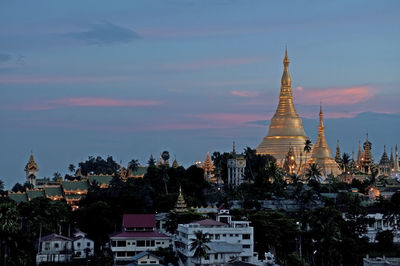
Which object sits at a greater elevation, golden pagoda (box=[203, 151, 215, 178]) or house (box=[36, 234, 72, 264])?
golden pagoda (box=[203, 151, 215, 178])

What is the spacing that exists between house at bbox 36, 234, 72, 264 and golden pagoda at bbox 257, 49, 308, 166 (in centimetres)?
6984

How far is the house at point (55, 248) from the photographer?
86.1 meters

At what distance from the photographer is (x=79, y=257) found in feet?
288

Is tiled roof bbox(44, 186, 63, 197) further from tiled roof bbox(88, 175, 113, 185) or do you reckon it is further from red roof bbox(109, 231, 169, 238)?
red roof bbox(109, 231, 169, 238)

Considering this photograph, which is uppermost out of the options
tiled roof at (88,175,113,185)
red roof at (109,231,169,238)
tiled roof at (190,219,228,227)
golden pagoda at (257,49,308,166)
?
golden pagoda at (257,49,308,166)

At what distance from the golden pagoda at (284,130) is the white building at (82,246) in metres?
66.7

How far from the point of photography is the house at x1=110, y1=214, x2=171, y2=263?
8438 centimetres

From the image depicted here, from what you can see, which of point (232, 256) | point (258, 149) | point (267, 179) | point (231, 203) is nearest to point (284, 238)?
point (232, 256)

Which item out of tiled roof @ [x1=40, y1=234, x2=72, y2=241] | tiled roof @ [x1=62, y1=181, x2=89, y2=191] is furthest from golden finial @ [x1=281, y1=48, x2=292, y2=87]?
tiled roof @ [x1=40, y1=234, x2=72, y2=241]

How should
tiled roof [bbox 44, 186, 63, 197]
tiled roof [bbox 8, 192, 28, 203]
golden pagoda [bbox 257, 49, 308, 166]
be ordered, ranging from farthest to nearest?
golden pagoda [bbox 257, 49, 308, 166] < tiled roof [bbox 44, 186, 63, 197] < tiled roof [bbox 8, 192, 28, 203]

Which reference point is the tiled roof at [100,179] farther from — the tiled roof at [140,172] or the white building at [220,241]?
the white building at [220,241]

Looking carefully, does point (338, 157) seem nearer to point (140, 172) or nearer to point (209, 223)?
point (140, 172)

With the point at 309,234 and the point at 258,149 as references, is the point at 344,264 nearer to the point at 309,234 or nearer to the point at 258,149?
the point at 309,234

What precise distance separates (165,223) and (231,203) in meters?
15.5
